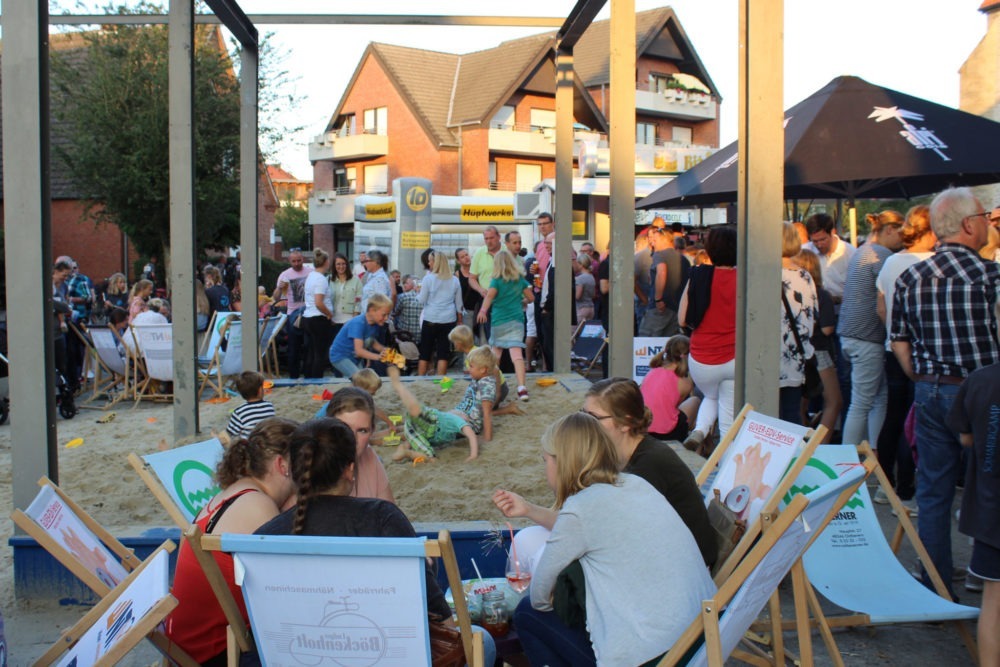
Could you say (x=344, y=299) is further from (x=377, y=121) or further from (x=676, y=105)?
(x=377, y=121)

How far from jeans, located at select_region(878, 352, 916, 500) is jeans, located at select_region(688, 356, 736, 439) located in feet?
3.61

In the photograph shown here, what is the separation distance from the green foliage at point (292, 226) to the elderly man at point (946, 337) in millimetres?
66608

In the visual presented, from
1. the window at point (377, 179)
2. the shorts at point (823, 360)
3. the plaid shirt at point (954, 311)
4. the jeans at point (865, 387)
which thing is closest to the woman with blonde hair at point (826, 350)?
the shorts at point (823, 360)

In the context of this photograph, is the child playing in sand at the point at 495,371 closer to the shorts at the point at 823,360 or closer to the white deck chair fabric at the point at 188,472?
the shorts at the point at 823,360

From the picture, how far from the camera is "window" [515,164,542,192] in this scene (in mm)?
42031

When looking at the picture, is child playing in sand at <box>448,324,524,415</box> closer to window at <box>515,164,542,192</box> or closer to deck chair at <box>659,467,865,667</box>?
deck chair at <box>659,467,865,667</box>

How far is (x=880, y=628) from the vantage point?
4.18 metres

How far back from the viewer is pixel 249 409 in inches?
238

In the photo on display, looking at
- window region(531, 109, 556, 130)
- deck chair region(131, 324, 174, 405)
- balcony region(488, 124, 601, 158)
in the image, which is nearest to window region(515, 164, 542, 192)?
balcony region(488, 124, 601, 158)

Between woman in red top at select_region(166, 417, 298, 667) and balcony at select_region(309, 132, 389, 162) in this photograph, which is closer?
woman in red top at select_region(166, 417, 298, 667)

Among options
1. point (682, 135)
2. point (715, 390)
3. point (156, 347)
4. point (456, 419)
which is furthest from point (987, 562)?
point (682, 135)

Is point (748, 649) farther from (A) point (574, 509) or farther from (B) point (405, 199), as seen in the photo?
(B) point (405, 199)

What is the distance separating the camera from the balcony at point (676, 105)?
42844 mm

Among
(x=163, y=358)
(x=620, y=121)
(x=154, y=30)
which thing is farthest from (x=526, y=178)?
(x=620, y=121)
